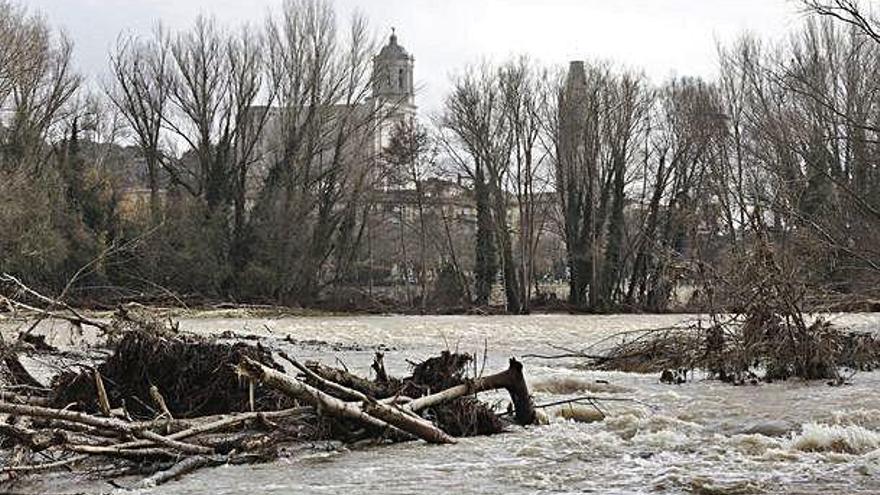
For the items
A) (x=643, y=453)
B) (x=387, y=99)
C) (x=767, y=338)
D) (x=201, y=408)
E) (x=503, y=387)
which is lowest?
(x=643, y=453)

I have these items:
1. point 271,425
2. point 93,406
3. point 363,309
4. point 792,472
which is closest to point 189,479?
point 271,425

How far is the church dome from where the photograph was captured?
56.8 m

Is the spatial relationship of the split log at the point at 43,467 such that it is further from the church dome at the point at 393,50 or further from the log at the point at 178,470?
the church dome at the point at 393,50

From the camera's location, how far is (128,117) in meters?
54.3

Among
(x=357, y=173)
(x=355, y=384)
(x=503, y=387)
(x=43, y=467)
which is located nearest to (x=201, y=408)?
(x=355, y=384)

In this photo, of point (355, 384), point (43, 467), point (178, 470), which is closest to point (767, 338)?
point (355, 384)

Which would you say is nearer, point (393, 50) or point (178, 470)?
point (178, 470)

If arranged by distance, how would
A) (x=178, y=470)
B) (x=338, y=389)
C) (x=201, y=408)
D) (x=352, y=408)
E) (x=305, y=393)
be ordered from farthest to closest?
(x=201, y=408) < (x=338, y=389) < (x=352, y=408) < (x=305, y=393) < (x=178, y=470)

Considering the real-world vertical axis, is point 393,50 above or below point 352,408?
above

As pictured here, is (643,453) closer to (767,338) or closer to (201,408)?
(201,408)

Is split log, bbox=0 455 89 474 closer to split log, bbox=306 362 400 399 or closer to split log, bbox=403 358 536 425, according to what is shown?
split log, bbox=306 362 400 399

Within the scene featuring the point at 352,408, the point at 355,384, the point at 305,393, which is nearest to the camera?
the point at 305,393

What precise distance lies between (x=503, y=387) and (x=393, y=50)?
57.2 metres

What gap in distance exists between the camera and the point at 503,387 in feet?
40.4
